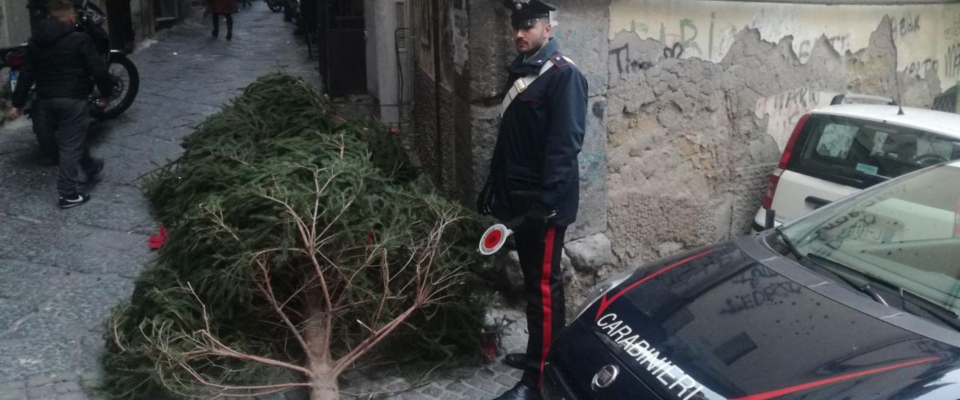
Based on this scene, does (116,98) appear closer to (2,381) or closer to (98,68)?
(98,68)

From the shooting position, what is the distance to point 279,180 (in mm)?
4215


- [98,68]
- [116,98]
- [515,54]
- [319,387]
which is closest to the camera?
[319,387]

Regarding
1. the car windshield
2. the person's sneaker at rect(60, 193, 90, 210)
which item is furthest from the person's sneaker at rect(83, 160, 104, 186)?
the car windshield

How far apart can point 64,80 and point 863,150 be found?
18.0ft

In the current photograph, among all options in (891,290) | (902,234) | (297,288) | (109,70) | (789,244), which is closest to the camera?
(891,290)

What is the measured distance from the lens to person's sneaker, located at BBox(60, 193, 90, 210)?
6172mm

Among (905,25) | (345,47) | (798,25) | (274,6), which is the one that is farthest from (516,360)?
(274,6)

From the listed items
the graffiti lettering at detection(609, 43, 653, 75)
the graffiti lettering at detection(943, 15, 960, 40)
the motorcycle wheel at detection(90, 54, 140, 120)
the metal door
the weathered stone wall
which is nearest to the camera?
the weathered stone wall

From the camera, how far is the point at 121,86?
843cm

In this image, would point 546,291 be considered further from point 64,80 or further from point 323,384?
point 64,80

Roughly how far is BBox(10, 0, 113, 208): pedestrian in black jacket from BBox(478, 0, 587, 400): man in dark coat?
3.67 metres

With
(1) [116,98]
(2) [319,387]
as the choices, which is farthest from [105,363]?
(1) [116,98]

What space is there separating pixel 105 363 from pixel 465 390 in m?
1.69

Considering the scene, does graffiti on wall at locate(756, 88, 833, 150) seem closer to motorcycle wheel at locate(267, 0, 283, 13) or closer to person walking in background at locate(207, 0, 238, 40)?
person walking in background at locate(207, 0, 238, 40)
